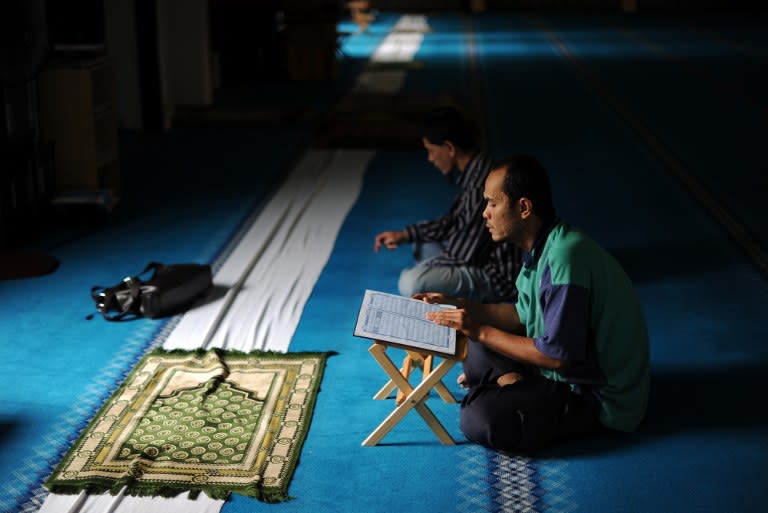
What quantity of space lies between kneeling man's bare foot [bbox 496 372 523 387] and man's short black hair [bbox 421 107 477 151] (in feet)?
3.92

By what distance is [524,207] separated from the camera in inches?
128

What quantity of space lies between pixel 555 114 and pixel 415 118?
1456 mm

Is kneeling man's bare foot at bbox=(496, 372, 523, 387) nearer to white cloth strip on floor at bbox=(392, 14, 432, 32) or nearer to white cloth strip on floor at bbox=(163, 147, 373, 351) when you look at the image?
white cloth strip on floor at bbox=(163, 147, 373, 351)

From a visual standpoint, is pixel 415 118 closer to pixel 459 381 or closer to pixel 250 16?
pixel 250 16

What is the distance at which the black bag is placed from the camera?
4.61m

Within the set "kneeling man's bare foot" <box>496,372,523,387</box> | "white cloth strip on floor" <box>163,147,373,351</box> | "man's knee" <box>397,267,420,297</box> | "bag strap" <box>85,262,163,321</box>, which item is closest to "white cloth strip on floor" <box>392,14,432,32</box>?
"white cloth strip on floor" <box>163,147,373,351</box>

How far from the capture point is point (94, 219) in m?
6.17

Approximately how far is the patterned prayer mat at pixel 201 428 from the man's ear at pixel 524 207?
105cm

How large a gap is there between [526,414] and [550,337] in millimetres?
288

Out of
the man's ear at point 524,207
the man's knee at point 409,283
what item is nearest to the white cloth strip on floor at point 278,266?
the man's knee at point 409,283

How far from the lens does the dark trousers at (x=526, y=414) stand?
3.32 meters

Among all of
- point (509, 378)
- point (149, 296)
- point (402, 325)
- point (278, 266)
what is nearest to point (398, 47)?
point (278, 266)

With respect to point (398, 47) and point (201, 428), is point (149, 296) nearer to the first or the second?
point (201, 428)

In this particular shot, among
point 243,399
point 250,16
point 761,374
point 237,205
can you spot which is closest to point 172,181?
point 237,205
